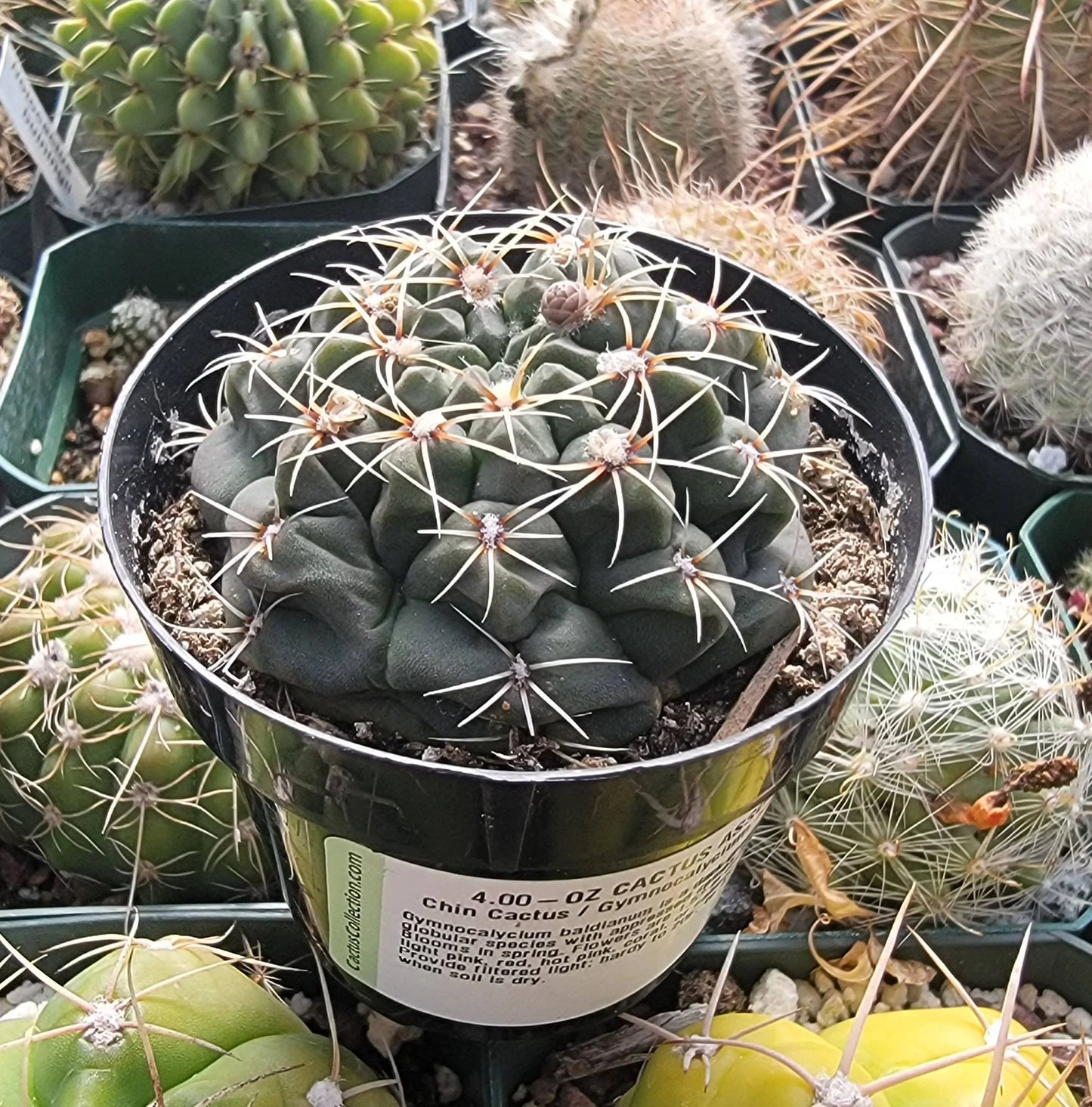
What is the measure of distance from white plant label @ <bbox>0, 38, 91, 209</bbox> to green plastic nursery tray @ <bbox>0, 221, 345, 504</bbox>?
0.32 feet

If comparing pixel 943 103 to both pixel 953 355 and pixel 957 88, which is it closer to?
pixel 957 88

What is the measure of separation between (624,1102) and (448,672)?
41 cm

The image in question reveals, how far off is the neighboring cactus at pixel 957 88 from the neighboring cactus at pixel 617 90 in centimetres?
18

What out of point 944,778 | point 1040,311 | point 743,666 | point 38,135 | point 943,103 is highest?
point 38,135

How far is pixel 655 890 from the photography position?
59cm

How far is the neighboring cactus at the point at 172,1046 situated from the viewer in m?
0.64

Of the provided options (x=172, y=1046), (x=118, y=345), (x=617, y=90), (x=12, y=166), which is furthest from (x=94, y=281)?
(x=172, y=1046)

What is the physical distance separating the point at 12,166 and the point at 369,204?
52 centimetres

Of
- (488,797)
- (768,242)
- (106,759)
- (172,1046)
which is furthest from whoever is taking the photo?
(768,242)

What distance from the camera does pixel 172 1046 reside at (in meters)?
0.66

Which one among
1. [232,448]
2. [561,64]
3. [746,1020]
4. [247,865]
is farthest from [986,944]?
[561,64]

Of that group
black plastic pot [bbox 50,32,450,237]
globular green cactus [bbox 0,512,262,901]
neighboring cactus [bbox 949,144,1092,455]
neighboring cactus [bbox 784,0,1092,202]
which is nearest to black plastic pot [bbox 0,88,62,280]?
black plastic pot [bbox 50,32,450,237]

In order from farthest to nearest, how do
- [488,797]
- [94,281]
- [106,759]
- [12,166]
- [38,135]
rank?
1. [12,166]
2. [94,281]
3. [38,135]
4. [106,759]
5. [488,797]

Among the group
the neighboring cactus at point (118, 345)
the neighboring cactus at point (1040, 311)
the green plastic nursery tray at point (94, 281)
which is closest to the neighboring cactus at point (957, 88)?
the neighboring cactus at point (1040, 311)
